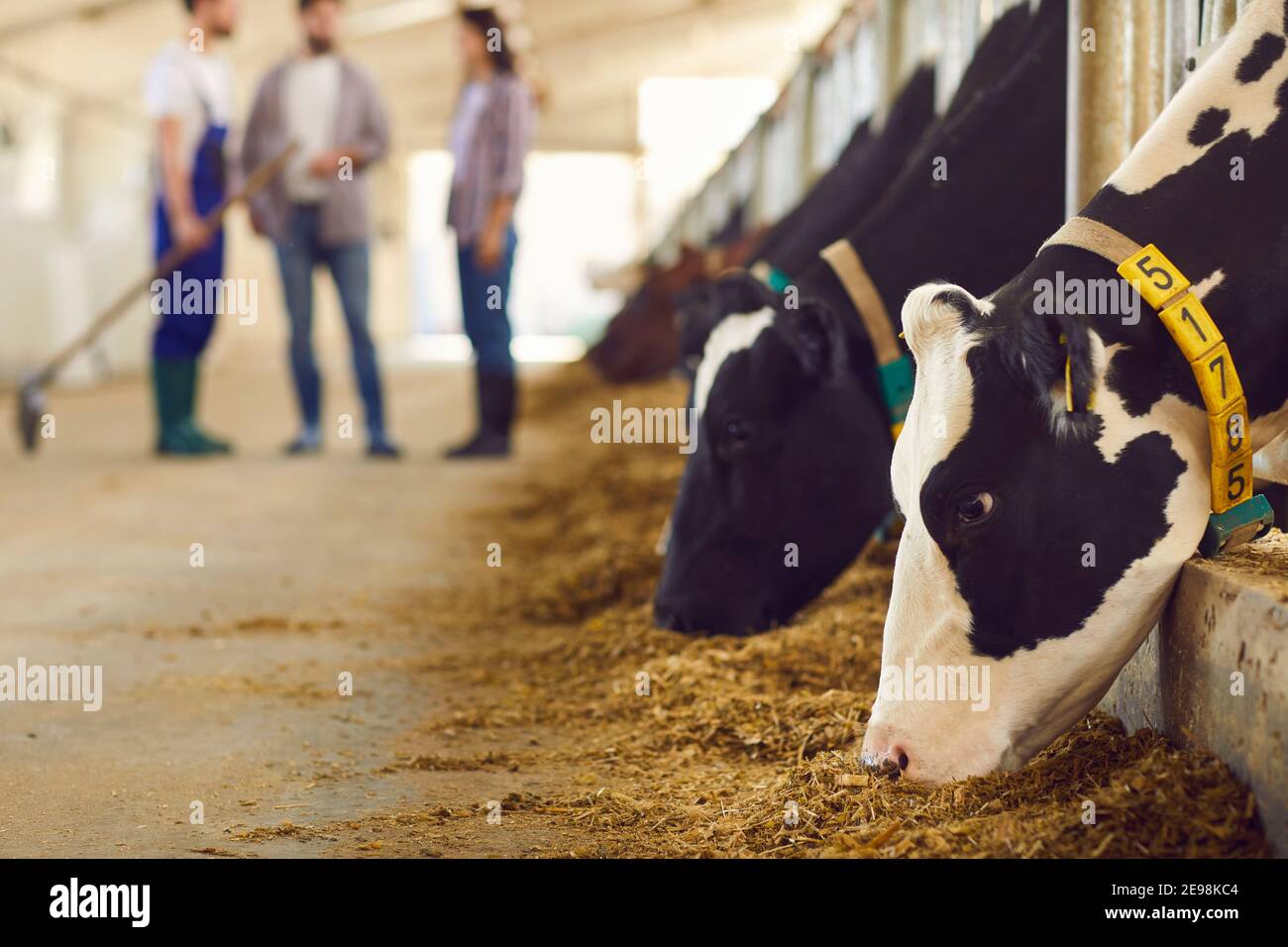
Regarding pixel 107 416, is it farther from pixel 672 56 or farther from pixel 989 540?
pixel 672 56

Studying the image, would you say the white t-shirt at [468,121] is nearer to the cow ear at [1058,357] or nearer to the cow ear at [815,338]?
the cow ear at [815,338]

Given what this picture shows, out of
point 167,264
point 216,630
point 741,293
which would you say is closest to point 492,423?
point 167,264

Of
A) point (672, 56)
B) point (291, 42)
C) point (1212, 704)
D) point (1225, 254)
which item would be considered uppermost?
point (672, 56)

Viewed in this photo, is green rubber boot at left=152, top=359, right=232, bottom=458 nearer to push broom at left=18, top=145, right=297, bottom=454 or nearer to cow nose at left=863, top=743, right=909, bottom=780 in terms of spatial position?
push broom at left=18, top=145, right=297, bottom=454

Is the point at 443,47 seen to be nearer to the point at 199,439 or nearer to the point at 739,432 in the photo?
the point at 199,439

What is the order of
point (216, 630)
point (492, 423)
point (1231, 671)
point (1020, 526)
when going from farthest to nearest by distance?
1. point (492, 423)
2. point (216, 630)
3. point (1020, 526)
4. point (1231, 671)

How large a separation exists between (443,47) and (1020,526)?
18.9 metres

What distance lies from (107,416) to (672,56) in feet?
54.1

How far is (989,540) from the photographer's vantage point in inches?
71.3

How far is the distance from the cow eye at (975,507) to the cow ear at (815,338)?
106cm

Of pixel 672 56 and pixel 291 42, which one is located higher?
pixel 672 56

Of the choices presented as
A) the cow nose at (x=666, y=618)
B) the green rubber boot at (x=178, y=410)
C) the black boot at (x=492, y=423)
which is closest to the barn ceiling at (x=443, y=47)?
the black boot at (x=492, y=423)

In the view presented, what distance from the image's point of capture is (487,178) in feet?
21.5
